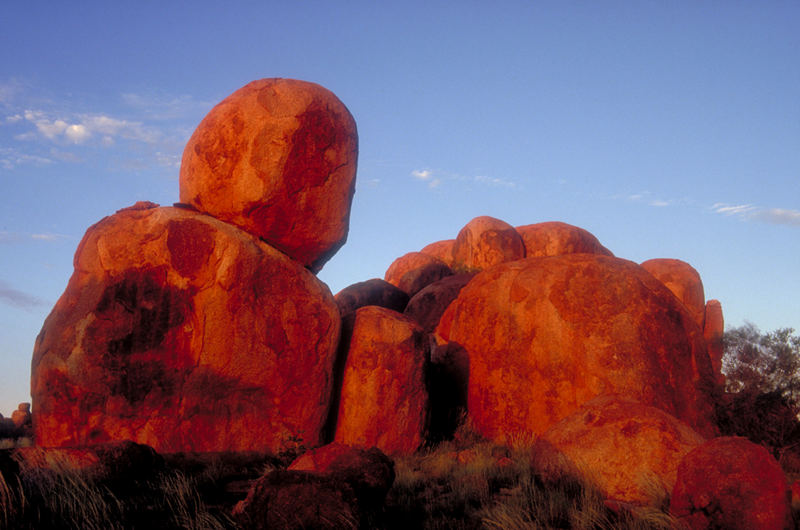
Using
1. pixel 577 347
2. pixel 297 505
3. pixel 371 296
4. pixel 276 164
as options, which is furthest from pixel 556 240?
pixel 297 505

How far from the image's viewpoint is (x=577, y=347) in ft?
34.2

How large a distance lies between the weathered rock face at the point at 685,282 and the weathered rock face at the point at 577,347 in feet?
44.2

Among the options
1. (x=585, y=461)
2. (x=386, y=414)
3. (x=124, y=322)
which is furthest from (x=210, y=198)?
(x=585, y=461)

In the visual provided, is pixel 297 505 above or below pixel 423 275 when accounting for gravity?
below

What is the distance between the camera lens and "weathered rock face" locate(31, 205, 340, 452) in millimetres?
8516

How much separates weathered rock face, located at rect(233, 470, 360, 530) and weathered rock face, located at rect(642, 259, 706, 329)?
809 inches

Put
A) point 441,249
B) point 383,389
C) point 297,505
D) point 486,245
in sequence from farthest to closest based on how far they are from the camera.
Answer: point 441,249, point 486,245, point 383,389, point 297,505

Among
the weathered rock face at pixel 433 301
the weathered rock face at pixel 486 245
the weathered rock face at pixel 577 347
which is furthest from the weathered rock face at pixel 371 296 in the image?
the weathered rock face at pixel 577 347

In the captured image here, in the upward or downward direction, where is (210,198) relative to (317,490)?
upward

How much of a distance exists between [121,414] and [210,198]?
323 centimetres

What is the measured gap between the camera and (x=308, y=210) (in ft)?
33.3

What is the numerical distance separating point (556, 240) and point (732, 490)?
1913cm

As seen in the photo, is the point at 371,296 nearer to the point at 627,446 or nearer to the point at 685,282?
the point at 685,282

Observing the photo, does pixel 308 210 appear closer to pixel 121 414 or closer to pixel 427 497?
pixel 121 414
